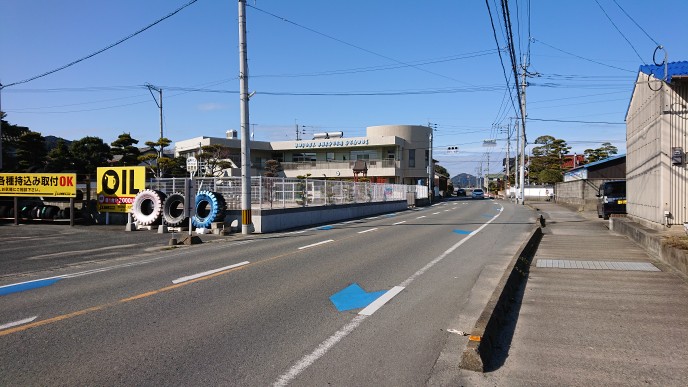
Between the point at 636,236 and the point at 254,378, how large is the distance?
46.5 ft

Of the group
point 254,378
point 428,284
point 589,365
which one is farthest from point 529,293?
point 254,378

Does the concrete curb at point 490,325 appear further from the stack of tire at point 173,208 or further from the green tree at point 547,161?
the green tree at point 547,161

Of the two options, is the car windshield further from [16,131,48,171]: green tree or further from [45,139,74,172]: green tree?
[16,131,48,171]: green tree

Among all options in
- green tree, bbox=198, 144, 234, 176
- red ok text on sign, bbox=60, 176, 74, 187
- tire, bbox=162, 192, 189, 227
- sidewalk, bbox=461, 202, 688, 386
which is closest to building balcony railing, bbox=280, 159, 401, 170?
green tree, bbox=198, 144, 234, 176

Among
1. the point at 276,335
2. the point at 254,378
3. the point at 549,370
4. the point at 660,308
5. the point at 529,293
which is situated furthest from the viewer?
the point at 529,293

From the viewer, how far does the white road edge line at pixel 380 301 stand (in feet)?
22.0

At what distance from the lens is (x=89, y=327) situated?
229 inches

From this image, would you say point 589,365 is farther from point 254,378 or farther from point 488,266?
point 488,266

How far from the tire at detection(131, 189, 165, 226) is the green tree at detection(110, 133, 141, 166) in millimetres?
22926

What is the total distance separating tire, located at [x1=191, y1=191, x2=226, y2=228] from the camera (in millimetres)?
18906

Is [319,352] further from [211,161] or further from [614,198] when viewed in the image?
[211,161]

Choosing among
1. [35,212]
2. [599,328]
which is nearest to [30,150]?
[35,212]

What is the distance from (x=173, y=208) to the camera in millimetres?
20250

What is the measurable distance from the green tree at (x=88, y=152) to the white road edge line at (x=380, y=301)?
37019mm
